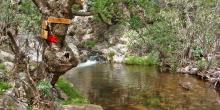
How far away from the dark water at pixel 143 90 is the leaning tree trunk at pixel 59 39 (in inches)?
300

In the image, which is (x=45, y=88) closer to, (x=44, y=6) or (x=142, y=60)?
(x=44, y=6)

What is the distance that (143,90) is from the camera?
28844 mm

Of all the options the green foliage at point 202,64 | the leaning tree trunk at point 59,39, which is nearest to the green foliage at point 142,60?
the green foliage at point 202,64

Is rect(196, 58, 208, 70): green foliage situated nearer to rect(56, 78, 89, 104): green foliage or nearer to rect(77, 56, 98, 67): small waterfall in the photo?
rect(77, 56, 98, 67): small waterfall

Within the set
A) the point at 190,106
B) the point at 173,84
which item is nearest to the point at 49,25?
the point at 190,106

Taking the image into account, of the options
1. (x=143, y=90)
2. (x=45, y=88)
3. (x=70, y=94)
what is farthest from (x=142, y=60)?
(x=45, y=88)

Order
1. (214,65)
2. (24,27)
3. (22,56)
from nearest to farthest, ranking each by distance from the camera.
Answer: (22,56) < (24,27) < (214,65)

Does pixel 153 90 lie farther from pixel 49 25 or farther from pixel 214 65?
pixel 49 25

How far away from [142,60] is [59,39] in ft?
110

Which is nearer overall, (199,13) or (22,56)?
(22,56)

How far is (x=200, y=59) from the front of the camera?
4119 cm

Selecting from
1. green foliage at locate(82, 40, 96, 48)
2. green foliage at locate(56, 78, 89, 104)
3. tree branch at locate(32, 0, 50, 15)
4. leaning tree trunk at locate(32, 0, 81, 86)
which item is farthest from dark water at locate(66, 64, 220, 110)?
green foliage at locate(82, 40, 96, 48)

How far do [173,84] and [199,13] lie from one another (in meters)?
12.0

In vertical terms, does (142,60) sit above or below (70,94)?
below
